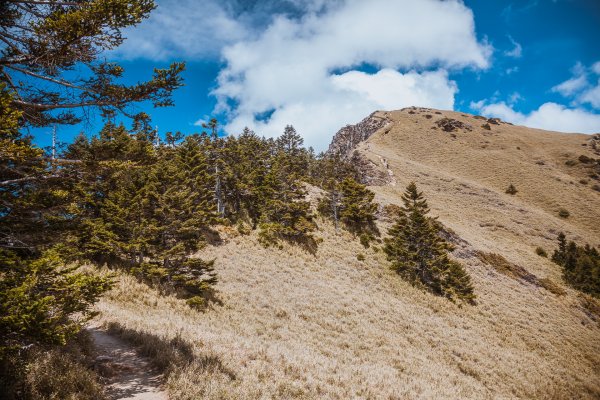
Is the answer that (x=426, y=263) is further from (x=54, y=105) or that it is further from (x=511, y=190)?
(x=511, y=190)

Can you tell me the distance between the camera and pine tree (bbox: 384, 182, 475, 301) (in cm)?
3291

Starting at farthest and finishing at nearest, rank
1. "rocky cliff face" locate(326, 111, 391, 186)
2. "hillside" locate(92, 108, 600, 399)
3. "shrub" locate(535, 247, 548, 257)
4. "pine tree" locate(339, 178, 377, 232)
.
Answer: "rocky cliff face" locate(326, 111, 391, 186), "shrub" locate(535, 247, 548, 257), "pine tree" locate(339, 178, 377, 232), "hillside" locate(92, 108, 600, 399)

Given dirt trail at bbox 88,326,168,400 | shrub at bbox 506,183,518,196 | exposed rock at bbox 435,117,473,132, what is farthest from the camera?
exposed rock at bbox 435,117,473,132

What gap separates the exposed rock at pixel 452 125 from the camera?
110m

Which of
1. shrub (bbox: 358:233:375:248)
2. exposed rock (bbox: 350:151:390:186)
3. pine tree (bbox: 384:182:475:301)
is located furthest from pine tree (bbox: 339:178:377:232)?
exposed rock (bbox: 350:151:390:186)

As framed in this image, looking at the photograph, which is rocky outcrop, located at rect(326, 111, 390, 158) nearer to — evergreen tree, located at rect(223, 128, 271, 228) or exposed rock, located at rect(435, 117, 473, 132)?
exposed rock, located at rect(435, 117, 473, 132)

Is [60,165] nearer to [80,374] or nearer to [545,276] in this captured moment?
[80,374]

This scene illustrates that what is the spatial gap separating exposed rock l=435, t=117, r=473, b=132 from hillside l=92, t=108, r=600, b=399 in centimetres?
5661

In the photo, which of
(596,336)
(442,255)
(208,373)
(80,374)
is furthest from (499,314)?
(80,374)

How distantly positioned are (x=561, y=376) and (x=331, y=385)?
24059mm

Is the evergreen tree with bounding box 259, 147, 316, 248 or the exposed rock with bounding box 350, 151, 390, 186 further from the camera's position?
the exposed rock with bounding box 350, 151, 390, 186

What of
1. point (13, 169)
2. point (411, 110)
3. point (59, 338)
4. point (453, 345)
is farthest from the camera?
point (411, 110)

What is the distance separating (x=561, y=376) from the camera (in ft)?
76.2

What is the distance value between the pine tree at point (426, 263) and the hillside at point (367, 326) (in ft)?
5.79
